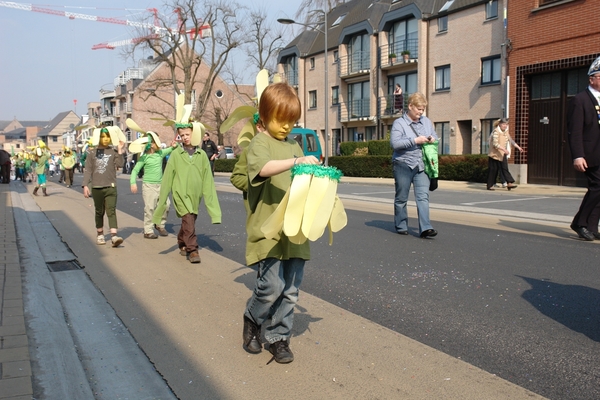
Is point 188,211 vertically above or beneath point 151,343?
above

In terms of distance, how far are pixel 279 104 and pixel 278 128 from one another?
0.52 feet

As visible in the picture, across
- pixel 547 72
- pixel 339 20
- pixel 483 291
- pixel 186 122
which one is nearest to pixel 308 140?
pixel 547 72

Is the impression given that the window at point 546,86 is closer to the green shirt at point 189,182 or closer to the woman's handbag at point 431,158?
the woman's handbag at point 431,158

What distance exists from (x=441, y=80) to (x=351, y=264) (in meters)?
25.3

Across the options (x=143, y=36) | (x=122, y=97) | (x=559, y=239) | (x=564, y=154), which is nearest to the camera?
(x=559, y=239)

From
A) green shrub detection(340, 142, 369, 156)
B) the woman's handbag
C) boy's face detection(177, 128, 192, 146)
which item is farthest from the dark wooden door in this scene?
boy's face detection(177, 128, 192, 146)

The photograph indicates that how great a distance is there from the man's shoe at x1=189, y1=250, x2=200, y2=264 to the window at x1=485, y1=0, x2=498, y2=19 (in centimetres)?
2283

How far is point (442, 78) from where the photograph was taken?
98.3 feet

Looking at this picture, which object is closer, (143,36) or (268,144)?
(268,144)

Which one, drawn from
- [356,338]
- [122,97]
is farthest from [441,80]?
[122,97]

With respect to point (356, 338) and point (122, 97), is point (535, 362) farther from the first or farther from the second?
point (122, 97)

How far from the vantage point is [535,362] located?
3582 millimetres

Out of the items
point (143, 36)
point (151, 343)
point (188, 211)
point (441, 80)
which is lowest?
point (151, 343)

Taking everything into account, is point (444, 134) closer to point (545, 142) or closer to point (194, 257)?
point (545, 142)
